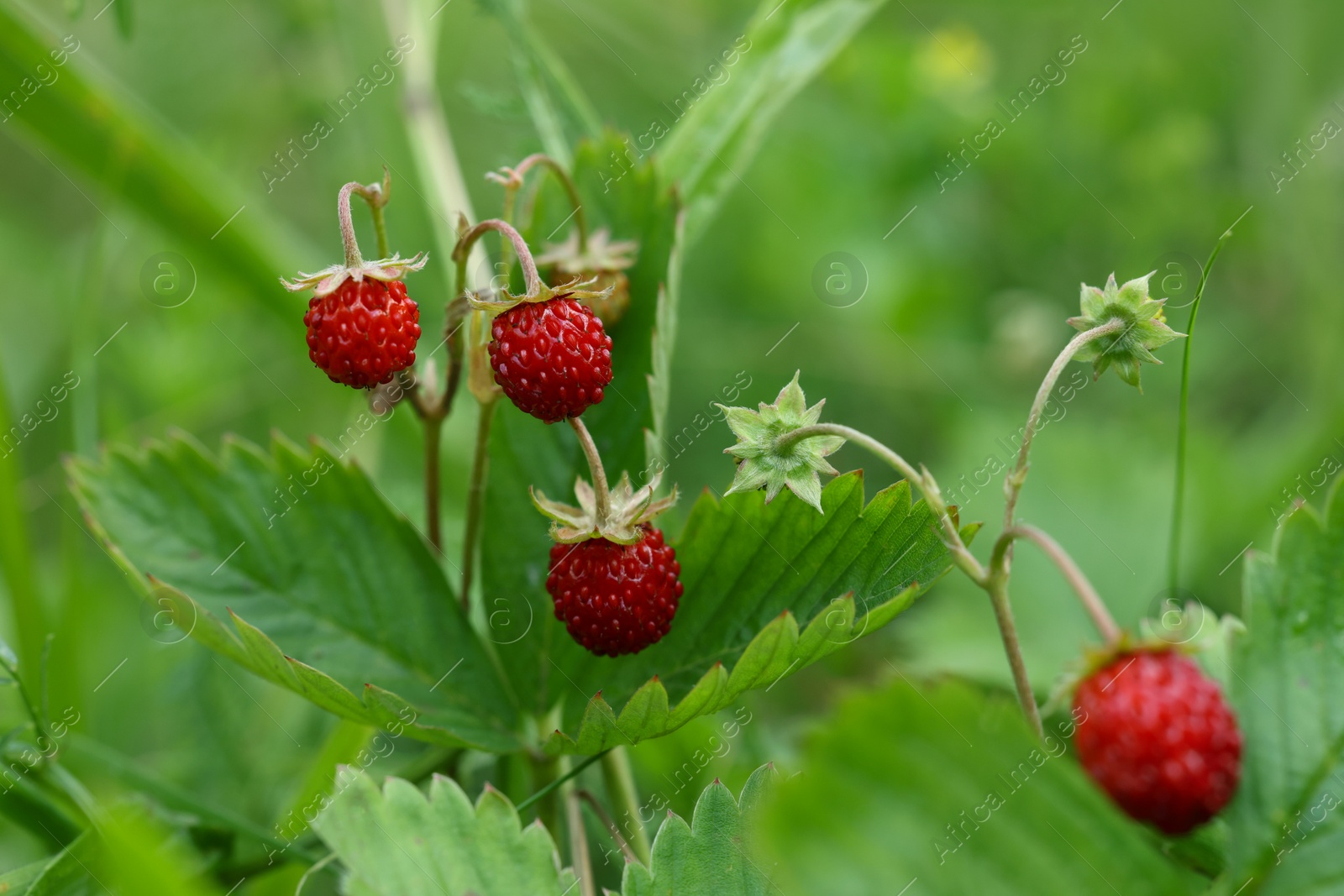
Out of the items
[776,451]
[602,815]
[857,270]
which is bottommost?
[857,270]

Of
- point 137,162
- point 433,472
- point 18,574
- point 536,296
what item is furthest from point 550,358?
point 137,162

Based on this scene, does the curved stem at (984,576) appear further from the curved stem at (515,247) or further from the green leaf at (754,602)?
the curved stem at (515,247)

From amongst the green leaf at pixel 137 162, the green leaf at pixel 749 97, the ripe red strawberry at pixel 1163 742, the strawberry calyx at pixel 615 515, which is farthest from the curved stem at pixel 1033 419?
the green leaf at pixel 137 162

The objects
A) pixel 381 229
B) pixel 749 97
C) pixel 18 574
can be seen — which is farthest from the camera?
pixel 749 97

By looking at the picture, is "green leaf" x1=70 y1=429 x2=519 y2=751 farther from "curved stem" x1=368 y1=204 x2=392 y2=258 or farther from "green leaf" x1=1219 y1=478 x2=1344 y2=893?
"green leaf" x1=1219 y1=478 x2=1344 y2=893

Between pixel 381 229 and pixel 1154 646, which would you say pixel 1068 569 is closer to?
pixel 1154 646
